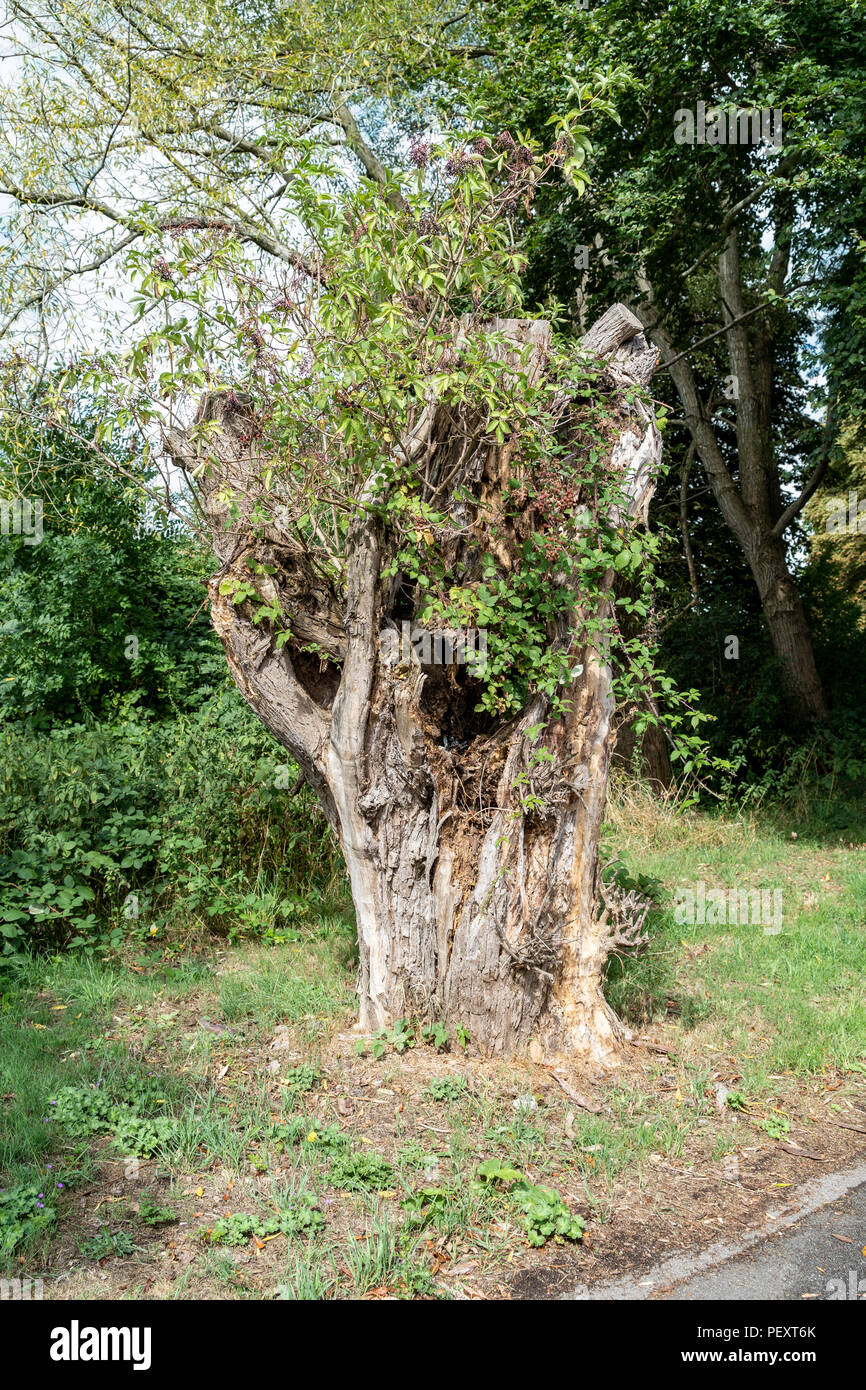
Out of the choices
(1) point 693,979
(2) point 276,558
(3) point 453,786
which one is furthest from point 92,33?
(1) point 693,979

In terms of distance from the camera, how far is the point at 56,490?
9398mm

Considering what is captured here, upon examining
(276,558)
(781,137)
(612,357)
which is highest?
(781,137)

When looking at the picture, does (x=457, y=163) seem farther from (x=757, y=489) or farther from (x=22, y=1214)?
(x=757, y=489)

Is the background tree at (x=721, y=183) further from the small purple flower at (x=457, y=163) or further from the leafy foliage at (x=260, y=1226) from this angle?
the leafy foliage at (x=260, y=1226)

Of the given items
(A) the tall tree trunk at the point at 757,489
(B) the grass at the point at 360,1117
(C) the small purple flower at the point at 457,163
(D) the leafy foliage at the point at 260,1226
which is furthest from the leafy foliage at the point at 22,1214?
(A) the tall tree trunk at the point at 757,489

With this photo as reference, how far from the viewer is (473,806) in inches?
196

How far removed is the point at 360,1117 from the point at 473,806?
5.07 ft

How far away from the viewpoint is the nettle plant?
173 inches

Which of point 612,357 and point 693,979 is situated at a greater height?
point 612,357

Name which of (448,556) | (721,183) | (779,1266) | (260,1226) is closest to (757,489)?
(721,183)

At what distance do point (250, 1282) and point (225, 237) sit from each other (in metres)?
4.42
